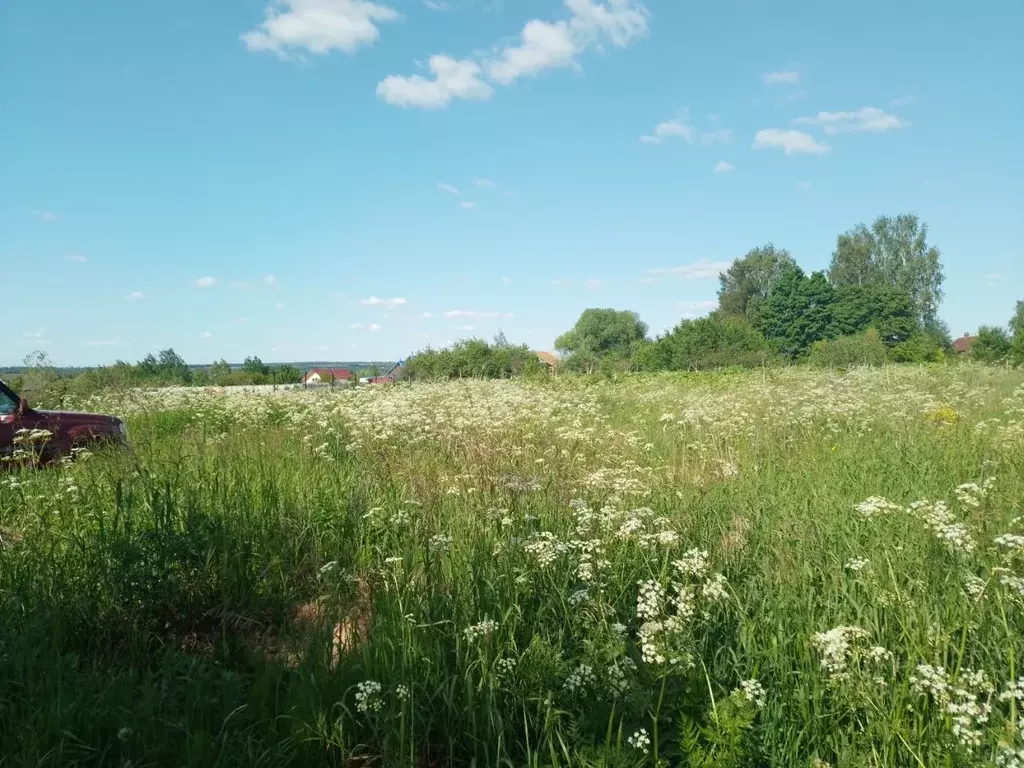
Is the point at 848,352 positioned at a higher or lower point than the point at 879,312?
lower

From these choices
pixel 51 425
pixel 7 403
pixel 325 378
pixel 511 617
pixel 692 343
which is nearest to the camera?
pixel 511 617

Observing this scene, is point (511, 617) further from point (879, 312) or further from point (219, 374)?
point (879, 312)

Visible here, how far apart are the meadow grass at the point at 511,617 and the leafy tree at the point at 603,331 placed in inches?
3587

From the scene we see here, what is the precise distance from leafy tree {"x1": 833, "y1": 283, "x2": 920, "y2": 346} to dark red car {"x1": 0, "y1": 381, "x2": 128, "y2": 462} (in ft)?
210

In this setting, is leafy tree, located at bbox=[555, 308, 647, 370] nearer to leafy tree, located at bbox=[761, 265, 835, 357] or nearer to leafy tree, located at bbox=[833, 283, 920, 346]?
leafy tree, located at bbox=[761, 265, 835, 357]

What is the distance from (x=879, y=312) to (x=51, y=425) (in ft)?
226

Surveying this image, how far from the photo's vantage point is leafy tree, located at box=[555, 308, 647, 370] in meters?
101

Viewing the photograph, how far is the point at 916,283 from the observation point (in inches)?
2500

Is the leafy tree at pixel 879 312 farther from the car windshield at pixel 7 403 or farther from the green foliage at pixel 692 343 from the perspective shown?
the car windshield at pixel 7 403

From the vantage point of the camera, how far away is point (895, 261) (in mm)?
65312

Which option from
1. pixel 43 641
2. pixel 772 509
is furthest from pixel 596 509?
pixel 43 641

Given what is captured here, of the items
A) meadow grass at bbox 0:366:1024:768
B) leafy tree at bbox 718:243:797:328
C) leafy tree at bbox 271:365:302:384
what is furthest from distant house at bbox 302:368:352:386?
leafy tree at bbox 718:243:797:328

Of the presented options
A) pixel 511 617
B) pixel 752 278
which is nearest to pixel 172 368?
pixel 511 617

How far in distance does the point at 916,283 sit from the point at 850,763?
2945 inches
